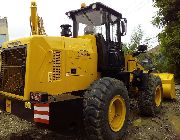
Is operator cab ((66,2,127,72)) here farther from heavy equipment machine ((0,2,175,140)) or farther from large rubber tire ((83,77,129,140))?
large rubber tire ((83,77,129,140))

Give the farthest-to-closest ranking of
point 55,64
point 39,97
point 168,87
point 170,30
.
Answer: point 170,30 → point 168,87 → point 55,64 → point 39,97

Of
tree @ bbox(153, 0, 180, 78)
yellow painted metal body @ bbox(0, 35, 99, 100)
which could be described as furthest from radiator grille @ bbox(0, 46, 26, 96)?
tree @ bbox(153, 0, 180, 78)

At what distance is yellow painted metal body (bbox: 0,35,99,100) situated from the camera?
557cm

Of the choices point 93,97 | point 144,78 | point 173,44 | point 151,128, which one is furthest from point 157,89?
point 173,44

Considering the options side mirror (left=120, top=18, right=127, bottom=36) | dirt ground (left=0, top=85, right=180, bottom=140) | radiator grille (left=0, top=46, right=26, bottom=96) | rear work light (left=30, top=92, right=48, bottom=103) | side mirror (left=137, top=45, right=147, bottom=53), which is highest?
side mirror (left=120, top=18, right=127, bottom=36)

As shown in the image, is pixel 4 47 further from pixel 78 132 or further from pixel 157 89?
pixel 157 89

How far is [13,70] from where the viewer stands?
244 inches

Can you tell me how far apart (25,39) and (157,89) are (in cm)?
476

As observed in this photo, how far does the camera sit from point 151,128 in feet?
24.6

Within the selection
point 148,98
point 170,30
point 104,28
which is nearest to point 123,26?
point 104,28

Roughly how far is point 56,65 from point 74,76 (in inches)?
22.1

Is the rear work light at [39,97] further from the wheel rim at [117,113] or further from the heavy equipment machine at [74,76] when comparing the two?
the wheel rim at [117,113]

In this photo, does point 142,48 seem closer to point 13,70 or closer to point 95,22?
point 95,22

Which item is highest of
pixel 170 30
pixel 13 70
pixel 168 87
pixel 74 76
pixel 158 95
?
pixel 170 30
